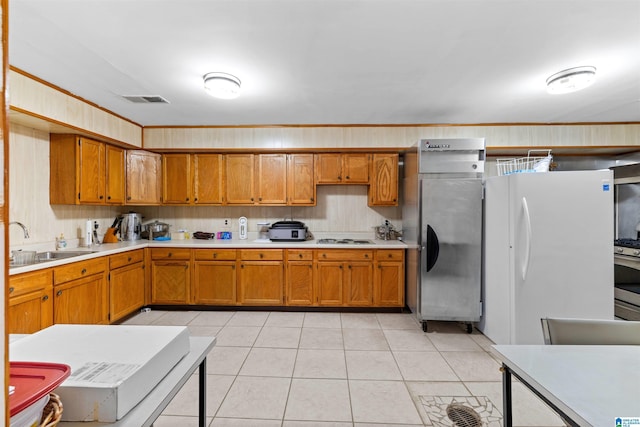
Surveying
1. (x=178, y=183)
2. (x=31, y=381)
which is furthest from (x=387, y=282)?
(x=31, y=381)

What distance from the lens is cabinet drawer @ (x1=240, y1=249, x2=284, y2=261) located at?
3.97 metres

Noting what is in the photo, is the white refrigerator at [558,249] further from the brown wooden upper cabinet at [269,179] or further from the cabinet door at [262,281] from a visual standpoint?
the cabinet door at [262,281]

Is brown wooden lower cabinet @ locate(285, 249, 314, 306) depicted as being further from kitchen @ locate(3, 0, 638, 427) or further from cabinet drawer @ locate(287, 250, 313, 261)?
kitchen @ locate(3, 0, 638, 427)

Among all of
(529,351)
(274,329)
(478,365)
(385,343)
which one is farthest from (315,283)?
(529,351)

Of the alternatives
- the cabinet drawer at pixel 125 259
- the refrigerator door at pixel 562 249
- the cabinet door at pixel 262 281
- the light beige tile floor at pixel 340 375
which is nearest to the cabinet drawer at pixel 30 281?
the cabinet drawer at pixel 125 259

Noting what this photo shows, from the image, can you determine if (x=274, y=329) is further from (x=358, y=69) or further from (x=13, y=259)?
(x=358, y=69)

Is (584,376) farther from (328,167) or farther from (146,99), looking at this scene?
(146,99)

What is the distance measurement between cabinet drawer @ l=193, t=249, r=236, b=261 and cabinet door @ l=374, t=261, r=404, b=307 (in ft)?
6.30

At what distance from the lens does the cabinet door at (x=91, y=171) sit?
3.29m

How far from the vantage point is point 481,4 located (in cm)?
174

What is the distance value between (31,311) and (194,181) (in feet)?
7.50

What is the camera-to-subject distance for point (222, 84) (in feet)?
8.56

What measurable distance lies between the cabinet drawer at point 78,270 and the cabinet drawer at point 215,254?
1.02m

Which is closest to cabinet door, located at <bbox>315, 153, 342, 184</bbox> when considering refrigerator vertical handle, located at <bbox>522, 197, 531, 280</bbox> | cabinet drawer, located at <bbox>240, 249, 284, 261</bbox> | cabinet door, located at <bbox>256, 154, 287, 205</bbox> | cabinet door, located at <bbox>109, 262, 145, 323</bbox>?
cabinet door, located at <bbox>256, 154, 287, 205</bbox>
